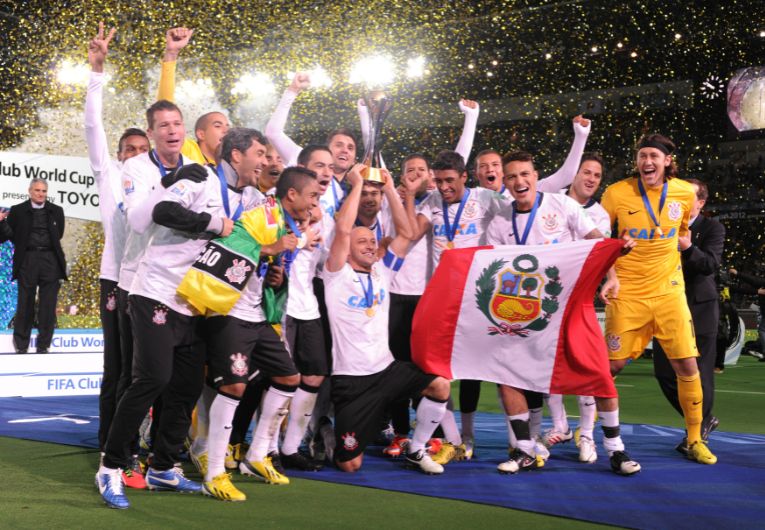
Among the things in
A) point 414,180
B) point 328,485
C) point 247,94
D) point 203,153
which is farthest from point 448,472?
point 247,94

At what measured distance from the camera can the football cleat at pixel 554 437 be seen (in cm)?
614

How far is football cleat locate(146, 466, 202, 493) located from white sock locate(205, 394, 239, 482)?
170 mm

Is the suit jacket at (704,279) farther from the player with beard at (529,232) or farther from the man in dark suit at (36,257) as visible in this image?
the man in dark suit at (36,257)

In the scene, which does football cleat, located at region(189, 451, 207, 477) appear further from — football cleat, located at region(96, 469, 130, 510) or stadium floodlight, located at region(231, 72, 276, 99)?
stadium floodlight, located at region(231, 72, 276, 99)

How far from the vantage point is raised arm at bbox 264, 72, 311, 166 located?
582cm

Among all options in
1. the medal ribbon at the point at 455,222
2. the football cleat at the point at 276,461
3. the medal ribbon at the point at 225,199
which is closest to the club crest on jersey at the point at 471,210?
the medal ribbon at the point at 455,222

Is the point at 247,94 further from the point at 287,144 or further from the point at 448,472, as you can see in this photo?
the point at 448,472

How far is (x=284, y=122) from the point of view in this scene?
5.80 metres

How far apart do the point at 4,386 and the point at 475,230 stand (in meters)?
5.31

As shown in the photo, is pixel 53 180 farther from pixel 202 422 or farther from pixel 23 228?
pixel 202 422

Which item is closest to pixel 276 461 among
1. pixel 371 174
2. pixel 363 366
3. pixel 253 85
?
pixel 363 366

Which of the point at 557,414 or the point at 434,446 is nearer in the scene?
the point at 434,446

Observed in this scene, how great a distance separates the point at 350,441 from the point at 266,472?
0.59 m

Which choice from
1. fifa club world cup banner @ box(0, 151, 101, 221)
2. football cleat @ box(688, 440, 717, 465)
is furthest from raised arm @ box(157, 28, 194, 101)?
fifa club world cup banner @ box(0, 151, 101, 221)
